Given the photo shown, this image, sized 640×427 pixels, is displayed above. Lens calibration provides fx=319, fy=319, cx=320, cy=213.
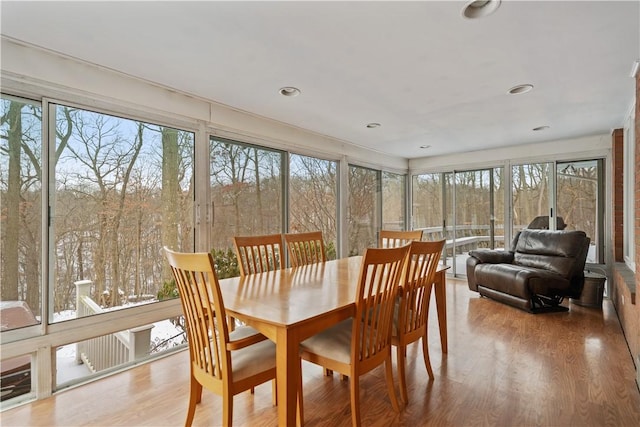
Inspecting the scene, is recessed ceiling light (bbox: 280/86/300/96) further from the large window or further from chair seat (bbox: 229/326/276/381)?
the large window

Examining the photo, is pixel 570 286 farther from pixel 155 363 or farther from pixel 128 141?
pixel 128 141

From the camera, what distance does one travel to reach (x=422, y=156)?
245 inches

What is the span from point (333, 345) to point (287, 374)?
1.43 ft

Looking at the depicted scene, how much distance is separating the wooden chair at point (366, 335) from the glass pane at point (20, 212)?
1944 mm

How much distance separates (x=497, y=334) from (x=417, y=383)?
1.38m

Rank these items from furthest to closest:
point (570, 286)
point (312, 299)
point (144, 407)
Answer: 1. point (570, 286)
2. point (144, 407)
3. point (312, 299)

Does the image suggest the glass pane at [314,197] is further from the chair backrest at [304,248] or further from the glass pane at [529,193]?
the glass pane at [529,193]

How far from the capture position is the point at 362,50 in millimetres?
2152

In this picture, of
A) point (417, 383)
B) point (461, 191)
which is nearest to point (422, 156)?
point (461, 191)

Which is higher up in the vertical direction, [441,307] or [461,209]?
[461,209]

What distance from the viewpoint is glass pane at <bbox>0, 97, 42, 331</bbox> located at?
210 cm

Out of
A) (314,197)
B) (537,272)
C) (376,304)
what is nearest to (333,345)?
(376,304)

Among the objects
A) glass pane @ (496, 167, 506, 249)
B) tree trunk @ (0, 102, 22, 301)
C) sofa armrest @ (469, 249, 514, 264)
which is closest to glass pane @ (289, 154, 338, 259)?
sofa armrest @ (469, 249, 514, 264)

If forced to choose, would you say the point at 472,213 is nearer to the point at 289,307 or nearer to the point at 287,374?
the point at 289,307
